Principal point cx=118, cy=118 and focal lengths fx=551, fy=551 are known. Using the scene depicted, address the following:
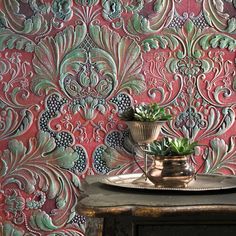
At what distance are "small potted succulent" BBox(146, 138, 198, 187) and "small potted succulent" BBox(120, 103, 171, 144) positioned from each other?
358 millimetres

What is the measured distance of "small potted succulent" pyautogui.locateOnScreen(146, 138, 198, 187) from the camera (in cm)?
129

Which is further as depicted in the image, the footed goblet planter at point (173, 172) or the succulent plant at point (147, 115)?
the succulent plant at point (147, 115)

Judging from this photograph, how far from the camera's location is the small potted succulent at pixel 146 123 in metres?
1.68

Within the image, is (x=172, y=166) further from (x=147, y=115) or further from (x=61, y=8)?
(x=61, y=8)

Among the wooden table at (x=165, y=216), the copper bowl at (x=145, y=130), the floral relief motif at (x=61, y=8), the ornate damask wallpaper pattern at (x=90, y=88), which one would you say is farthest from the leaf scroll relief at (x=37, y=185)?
the wooden table at (x=165, y=216)

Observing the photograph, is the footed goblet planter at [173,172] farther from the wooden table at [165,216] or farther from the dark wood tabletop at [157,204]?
the wooden table at [165,216]

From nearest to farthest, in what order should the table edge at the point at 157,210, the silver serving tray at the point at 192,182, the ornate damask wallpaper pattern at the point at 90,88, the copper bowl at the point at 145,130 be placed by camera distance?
the table edge at the point at 157,210
the silver serving tray at the point at 192,182
the copper bowl at the point at 145,130
the ornate damask wallpaper pattern at the point at 90,88

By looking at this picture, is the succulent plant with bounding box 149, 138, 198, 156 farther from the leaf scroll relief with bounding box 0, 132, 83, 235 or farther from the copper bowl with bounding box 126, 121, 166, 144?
the leaf scroll relief with bounding box 0, 132, 83, 235

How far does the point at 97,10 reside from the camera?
1.97 metres

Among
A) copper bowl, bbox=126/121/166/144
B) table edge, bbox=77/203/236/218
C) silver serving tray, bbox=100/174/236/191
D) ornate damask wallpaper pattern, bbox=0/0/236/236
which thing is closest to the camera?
table edge, bbox=77/203/236/218

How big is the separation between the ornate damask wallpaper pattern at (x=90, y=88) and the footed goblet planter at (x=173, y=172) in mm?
661

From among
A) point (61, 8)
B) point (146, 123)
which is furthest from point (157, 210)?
point (61, 8)

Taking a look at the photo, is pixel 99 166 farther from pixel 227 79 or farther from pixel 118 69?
pixel 227 79

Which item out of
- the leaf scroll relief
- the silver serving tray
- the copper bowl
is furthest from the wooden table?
the leaf scroll relief
